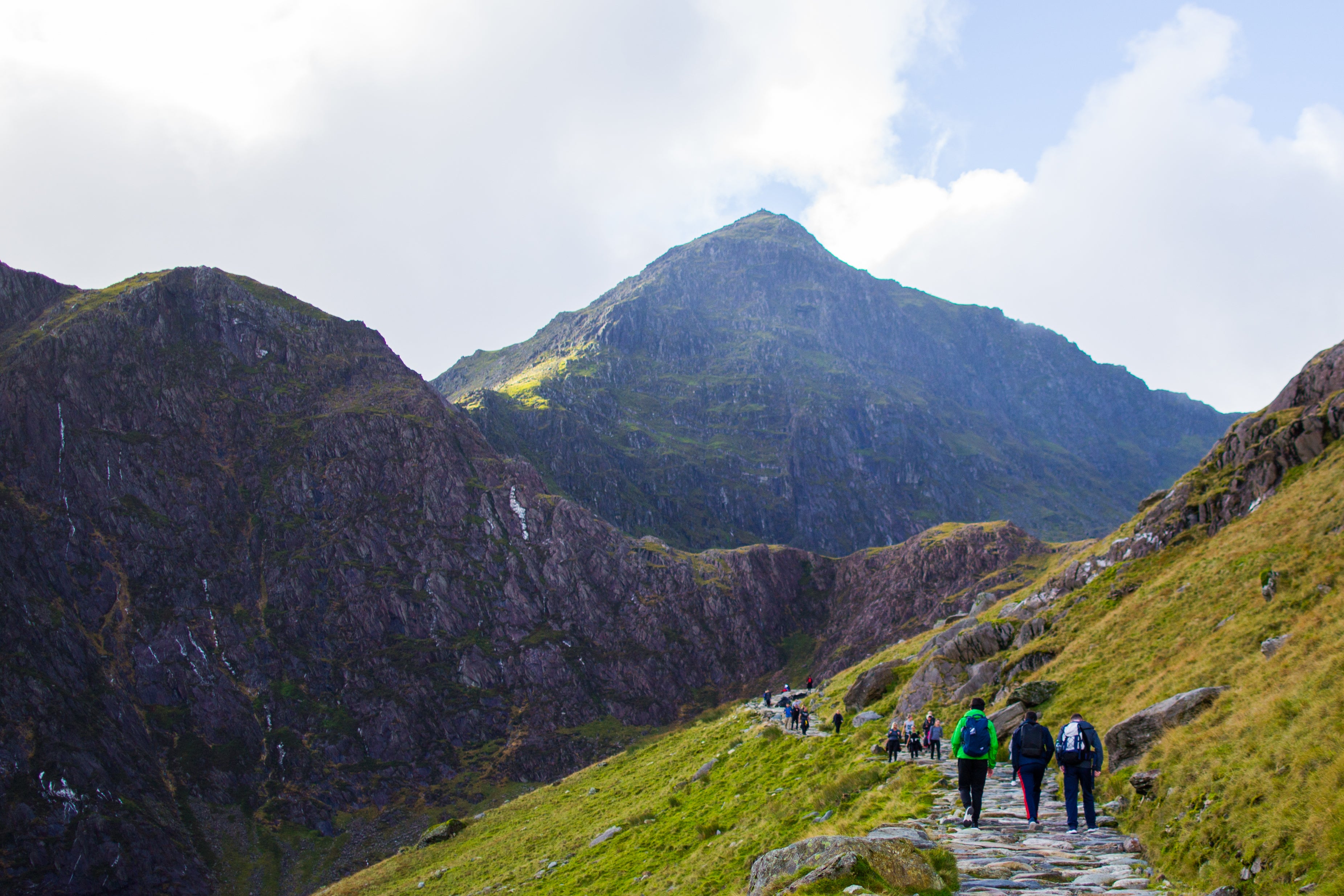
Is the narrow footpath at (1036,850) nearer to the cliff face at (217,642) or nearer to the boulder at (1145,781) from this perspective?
the boulder at (1145,781)

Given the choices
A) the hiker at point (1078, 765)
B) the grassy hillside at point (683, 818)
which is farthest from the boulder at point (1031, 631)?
the hiker at point (1078, 765)

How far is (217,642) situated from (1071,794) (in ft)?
591

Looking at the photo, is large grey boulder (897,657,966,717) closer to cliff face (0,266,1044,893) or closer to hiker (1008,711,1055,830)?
hiker (1008,711,1055,830)

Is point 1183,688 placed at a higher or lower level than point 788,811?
higher

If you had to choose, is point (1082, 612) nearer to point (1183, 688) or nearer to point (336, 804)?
point (1183, 688)

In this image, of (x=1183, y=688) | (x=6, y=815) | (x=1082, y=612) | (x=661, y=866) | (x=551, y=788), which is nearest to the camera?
(x=1183, y=688)

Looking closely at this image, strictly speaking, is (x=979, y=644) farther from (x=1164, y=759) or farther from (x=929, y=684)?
(x=1164, y=759)

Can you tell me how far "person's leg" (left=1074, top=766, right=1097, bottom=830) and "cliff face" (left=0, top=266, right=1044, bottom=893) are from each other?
13706 cm

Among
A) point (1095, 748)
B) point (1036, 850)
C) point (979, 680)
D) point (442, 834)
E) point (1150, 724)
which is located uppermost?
point (1095, 748)

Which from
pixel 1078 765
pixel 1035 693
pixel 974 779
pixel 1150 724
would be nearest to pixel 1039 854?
pixel 1078 765

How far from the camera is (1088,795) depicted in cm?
1697

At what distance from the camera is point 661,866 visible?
1190 inches

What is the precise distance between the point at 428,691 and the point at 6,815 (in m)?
75.7

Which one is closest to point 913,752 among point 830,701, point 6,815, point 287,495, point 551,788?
point 830,701
